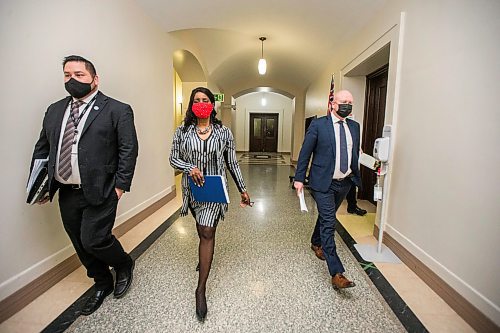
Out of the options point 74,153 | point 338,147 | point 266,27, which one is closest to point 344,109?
point 338,147

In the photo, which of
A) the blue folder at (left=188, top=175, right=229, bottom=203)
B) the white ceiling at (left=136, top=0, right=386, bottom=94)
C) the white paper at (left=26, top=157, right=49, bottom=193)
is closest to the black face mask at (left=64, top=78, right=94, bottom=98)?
the white paper at (left=26, top=157, right=49, bottom=193)

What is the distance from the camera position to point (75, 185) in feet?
5.48

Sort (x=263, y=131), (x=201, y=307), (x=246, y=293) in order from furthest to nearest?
(x=263, y=131), (x=246, y=293), (x=201, y=307)

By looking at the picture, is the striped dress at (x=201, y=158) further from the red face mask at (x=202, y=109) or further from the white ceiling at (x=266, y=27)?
the white ceiling at (x=266, y=27)

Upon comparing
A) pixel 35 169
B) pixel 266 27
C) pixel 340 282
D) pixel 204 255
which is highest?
pixel 266 27

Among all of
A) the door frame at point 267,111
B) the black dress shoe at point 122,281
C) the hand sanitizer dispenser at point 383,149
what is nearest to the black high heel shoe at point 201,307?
the black dress shoe at point 122,281

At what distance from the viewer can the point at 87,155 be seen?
160 cm

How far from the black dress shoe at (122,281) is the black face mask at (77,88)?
122 cm

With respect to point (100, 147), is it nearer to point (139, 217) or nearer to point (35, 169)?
point (35, 169)

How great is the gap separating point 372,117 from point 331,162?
2.76 meters

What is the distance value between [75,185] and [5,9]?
1.16 m

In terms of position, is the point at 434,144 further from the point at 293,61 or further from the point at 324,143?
the point at 293,61

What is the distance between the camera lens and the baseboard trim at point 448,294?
5.24 feet

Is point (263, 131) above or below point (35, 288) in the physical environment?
above
